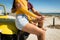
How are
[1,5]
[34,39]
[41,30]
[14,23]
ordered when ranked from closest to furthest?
[41,30] < [14,23] < [1,5] < [34,39]

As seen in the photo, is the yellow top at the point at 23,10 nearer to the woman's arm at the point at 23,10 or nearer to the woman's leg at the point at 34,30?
the woman's arm at the point at 23,10

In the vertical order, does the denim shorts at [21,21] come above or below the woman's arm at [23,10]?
below

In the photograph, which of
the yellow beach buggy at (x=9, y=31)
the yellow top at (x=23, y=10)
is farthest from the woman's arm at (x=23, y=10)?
the yellow beach buggy at (x=9, y=31)

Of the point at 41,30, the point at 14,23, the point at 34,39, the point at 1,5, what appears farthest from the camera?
the point at 34,39

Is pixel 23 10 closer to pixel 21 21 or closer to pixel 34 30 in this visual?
pixel 21 21

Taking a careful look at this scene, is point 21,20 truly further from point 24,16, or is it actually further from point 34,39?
point 34,39

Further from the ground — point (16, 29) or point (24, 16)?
point (24, 16)

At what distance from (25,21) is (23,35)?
27cm

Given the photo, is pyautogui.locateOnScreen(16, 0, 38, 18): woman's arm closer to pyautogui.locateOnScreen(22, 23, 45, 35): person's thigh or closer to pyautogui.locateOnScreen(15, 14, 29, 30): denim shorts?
pyautogui.locateOnScreen(15, 14, 29, 30): denim shorts

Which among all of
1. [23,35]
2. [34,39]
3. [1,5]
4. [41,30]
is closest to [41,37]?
[41,30]

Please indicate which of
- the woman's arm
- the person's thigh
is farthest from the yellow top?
the person's thigh

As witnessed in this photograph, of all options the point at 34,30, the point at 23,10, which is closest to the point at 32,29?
the point at 34,30

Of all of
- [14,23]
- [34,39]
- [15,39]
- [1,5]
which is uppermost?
[1,5]

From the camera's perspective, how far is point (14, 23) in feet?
11.4
